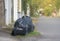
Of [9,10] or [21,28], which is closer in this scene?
[21,28]

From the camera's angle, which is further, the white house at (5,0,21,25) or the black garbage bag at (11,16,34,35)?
the white house at (5,0,21,25)

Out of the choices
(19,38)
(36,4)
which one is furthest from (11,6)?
(36,4)

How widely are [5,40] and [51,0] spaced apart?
4852cm

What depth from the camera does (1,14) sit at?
57.7 feet

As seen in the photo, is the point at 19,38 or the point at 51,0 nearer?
the point at 19,38

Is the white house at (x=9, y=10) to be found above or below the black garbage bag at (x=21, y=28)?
above

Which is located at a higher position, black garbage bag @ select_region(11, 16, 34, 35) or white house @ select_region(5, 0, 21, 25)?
white house @ select_region(5, 0, 21, 25)

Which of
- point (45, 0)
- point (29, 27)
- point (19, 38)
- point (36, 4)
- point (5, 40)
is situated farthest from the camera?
point (45, 0)

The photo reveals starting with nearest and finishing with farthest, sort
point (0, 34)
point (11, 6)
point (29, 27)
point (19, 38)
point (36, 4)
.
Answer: point (19, 38) < point (0, 34) < point (29, 27) < point (11, 6) < point (36, 4)

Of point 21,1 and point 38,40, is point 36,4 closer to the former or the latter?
point 21,1

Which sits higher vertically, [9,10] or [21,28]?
[9,10]

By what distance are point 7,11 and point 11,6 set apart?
5.96 ft

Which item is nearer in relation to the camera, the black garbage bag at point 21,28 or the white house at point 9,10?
the black garbage bag at point 21,28

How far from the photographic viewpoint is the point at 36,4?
140 feet
